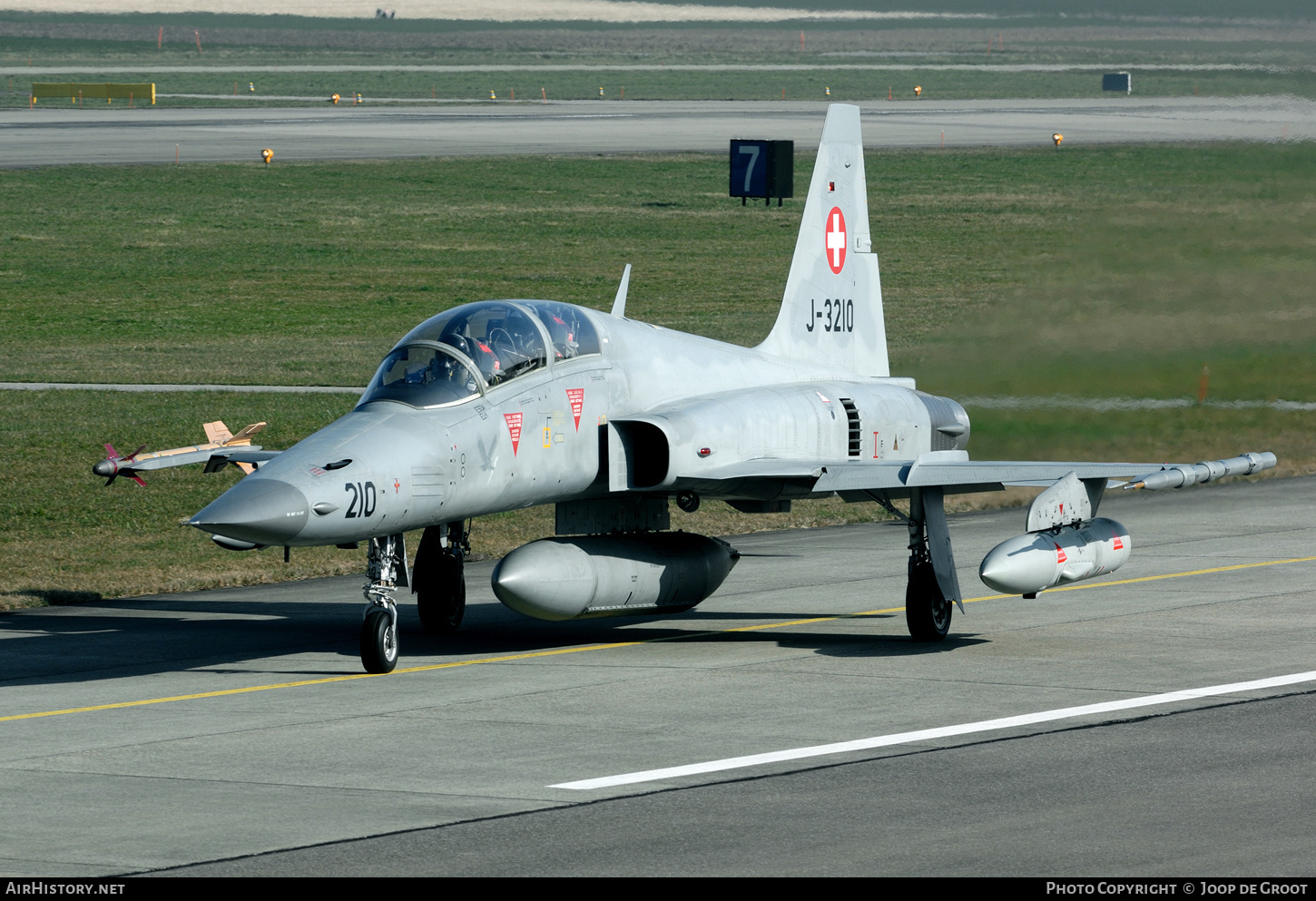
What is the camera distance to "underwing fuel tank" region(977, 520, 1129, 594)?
17.3m

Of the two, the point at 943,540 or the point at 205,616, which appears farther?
the point at 205,616

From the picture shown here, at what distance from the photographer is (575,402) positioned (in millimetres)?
18109

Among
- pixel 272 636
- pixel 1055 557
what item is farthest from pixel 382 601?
pixel 1055 557

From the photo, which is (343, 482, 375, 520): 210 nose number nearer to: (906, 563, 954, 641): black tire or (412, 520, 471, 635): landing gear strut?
(412, 520, 471, 635): landing gear strut

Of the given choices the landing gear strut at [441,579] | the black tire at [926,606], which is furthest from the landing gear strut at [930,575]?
the landing gear strut at [441,579]

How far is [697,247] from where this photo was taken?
6100 centimetres

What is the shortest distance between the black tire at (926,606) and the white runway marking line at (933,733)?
9.55 feet

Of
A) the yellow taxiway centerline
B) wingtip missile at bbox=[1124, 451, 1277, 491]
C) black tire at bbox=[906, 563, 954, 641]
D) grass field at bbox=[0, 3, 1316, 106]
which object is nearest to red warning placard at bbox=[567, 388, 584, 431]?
the yellow taxiway centerline

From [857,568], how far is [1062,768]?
10435 mm

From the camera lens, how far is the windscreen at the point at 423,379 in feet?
55.3

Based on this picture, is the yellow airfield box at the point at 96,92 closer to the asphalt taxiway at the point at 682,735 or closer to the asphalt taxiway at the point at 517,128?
the asphalt taxiway at the point at 517,128

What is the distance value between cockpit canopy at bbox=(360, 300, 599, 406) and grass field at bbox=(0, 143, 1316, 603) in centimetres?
685
